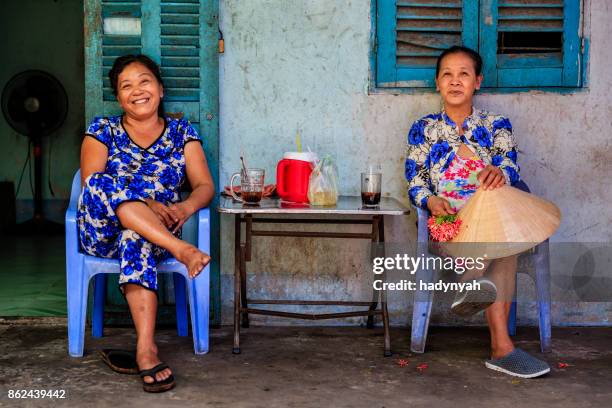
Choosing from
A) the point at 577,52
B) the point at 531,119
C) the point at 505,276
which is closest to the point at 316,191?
the point at 505,276

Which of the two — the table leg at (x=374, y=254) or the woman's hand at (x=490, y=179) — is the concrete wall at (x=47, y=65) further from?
the woman's hand at (x=490, y=179)

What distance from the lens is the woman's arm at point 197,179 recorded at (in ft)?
11.5

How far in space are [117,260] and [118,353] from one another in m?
0.39

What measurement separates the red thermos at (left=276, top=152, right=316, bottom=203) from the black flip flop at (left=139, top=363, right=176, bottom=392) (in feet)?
3.22

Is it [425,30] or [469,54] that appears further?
[425,30]

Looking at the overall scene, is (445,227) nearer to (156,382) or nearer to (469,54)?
(469,54)

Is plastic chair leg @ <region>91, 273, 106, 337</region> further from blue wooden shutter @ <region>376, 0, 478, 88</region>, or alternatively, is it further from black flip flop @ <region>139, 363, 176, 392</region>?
blue wooden shutter @ <region>376, 0, 478, 88</region>

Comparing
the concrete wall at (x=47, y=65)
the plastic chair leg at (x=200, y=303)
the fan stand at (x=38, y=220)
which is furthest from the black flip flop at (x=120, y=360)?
the concrete wall at (x=47, y=65)

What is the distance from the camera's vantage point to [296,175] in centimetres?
360

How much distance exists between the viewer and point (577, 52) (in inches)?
159

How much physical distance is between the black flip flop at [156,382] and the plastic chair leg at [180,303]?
760 mm

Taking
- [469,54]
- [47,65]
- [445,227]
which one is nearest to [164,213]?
[445,227]

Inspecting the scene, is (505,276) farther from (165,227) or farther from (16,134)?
(16,134)

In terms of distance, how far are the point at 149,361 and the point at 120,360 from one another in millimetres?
250
